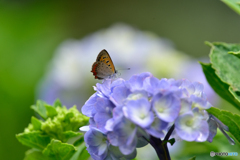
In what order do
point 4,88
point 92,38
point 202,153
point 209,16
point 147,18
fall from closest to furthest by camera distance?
point 202,153, point 4,88, point 92,38, point 209,16, point 147,18

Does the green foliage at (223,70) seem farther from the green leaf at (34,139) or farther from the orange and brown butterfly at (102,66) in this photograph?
the green leaf at (34,139)

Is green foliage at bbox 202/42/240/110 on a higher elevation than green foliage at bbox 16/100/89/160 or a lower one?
higher

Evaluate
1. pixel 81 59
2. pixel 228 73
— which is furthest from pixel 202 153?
pixel 81 59

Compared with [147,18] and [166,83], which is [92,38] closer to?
[166,83]

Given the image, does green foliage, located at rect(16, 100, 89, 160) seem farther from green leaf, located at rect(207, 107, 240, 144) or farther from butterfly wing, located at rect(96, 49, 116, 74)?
green leaf, located at rect(207, 107, 240, 144)

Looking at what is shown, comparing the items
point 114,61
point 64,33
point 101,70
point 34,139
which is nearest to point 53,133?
point 34,139

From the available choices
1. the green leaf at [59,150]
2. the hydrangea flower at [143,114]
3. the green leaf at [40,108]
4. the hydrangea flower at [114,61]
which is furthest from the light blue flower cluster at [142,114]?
the hydrangea flower at [114,61]

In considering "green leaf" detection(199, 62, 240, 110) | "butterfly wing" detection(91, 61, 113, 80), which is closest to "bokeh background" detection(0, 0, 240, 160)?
"green leaf" detection(199, 62, 240, 110)
